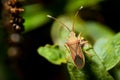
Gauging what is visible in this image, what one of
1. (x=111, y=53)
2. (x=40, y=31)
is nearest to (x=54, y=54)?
(x=111, y=53)

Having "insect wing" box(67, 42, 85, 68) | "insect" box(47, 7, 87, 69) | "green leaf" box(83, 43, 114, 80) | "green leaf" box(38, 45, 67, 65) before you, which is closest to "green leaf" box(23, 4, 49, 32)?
"green leaf" box(38, 45, 67, 65)

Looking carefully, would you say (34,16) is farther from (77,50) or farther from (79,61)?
(79,61)

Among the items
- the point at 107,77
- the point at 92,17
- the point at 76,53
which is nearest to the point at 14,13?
the point at 76,53

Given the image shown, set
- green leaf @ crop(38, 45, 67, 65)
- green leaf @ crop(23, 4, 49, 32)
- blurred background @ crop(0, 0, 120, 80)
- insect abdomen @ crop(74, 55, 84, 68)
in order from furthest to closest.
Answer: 1. green leaf @ crop(23, 4, 49, 32)
2. blurred background @ crop(0, 0, 120, 80)
3. green leaf @ crop(38, 45, 67, 65)
4. insect abdomen @ crop(74, 55, 84, 68)

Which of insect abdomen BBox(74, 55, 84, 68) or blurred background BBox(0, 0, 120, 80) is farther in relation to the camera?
blurred background BBox(0, 0, 120, 80)

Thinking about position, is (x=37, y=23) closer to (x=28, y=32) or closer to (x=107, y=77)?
(x=28, y=32)

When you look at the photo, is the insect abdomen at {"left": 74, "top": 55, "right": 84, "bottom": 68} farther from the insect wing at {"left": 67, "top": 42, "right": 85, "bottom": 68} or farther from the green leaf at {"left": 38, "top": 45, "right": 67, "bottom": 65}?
the green leaf at {"left": 38, "top": 45, "right": 67, "bottom": 65}

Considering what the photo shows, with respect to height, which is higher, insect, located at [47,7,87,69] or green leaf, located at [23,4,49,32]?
insect, located at [47,7,87,69]
